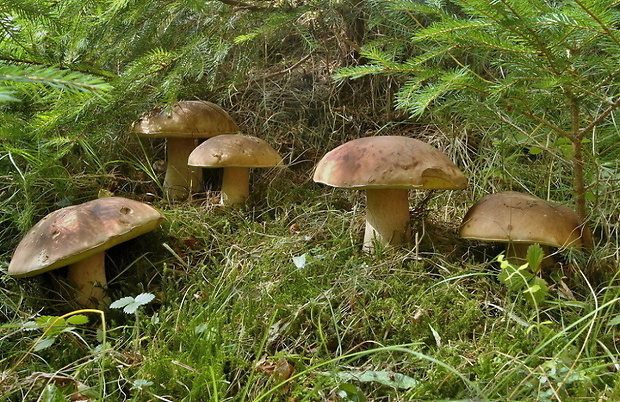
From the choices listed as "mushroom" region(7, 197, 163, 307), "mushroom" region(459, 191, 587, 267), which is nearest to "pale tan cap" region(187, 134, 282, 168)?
"mushroom" region(7, 197, 163, 307)

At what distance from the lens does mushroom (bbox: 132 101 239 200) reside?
321cm

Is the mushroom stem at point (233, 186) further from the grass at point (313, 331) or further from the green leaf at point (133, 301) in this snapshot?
the green leaf at point (133, 301)

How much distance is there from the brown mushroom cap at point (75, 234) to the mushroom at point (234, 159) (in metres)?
0.77

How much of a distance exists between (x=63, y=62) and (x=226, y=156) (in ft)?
3.30

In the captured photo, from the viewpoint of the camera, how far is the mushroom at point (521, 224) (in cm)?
206

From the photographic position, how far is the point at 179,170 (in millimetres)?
3539

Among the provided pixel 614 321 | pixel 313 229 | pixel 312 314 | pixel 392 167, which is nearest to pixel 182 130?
pixel 313 229

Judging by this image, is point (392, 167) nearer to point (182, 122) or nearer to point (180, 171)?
point (182, 122)

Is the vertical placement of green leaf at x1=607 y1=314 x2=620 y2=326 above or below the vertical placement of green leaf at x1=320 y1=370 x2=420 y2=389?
above

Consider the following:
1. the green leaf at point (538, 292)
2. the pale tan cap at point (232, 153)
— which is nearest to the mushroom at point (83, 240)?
the pale tan cap at point (232, 153)

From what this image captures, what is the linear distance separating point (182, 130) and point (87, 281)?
1.24m

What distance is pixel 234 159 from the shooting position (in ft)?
9.84

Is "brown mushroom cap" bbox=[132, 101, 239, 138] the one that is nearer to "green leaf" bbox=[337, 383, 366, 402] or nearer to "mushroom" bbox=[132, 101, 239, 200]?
"mushroom" bbox=[132, 101, 239, 200]

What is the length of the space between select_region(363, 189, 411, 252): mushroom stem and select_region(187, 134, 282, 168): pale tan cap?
88 centimetres
